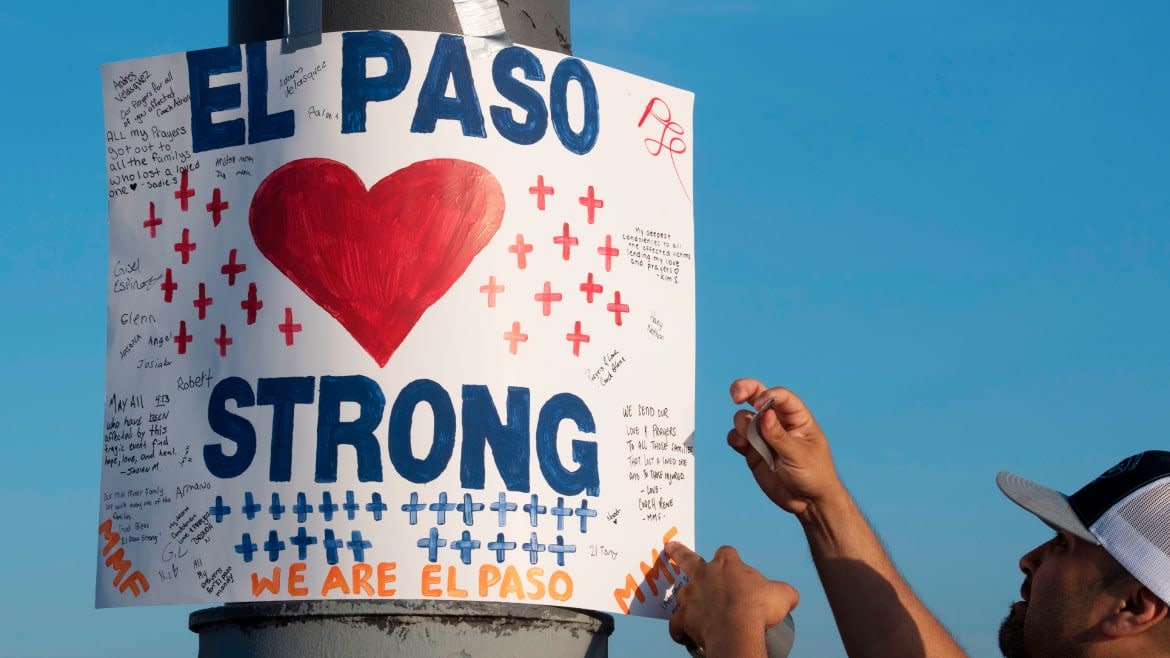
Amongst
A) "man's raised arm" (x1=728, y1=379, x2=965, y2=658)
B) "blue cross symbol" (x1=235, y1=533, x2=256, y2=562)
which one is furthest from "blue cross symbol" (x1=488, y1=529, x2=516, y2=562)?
"man's raised arm" (x1=728, y1=379, x2=965, y2=658)

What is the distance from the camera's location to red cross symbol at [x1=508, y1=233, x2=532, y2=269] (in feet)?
7.37

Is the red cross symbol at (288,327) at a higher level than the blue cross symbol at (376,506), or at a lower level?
higher

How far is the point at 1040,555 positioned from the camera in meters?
2.91

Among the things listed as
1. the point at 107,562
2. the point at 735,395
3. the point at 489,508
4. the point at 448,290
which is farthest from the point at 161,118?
the point at 735,395

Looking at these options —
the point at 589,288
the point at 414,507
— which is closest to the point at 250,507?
the point at 414,507

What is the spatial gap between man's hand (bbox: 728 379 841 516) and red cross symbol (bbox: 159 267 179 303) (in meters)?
1.12

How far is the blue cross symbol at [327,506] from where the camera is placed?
212cm

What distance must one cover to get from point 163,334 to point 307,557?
54 cm

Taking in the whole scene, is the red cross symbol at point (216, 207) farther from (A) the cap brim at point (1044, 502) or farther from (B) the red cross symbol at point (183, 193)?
(A) the cap brim at point (1044, 502)

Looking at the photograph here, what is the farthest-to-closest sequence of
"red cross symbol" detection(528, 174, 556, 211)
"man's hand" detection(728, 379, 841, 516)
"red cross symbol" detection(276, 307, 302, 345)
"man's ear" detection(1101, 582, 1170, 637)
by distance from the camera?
"man's ear" detection(1101, 582, 1170, 637)
"man's hand" detection(728, 379, 841, 516)
"red cross symbol" detection(528, 174, 556, 211)
"red cross symbol" detection(276, 307, 302, 345)

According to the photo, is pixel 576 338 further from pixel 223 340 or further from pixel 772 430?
pixel 223 340

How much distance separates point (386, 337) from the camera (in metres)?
2.17

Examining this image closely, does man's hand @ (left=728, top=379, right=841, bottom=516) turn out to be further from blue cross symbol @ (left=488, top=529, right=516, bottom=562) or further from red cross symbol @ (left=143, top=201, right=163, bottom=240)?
red cross symbol @ (left=143, top=201, right=163, bottom=240)
